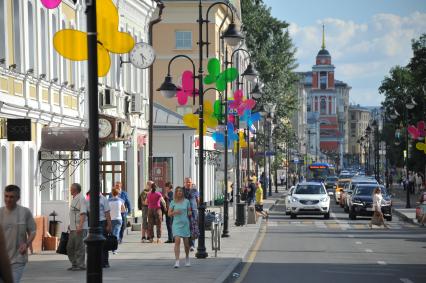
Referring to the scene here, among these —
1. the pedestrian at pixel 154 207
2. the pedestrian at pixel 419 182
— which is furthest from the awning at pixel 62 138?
the pedestrian at pixel 419 182

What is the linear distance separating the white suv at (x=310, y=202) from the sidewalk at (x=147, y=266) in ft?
66.0

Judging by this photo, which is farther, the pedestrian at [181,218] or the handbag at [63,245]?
the pedestrian at [181,218]

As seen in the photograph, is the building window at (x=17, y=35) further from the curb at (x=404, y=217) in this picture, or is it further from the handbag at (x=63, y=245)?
the curb at (x=404, y=217)

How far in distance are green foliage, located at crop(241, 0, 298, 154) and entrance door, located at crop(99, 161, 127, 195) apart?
52.9 m

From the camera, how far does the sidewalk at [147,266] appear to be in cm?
2056

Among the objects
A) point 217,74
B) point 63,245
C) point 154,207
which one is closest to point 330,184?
point 217,74

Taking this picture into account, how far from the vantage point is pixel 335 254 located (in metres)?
28.9

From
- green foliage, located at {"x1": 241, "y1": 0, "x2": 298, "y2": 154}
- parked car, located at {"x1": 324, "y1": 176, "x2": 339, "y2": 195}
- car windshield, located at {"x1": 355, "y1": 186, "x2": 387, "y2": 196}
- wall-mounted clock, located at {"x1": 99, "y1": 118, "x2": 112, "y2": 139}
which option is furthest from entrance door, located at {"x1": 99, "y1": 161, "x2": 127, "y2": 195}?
parked car, located at {"x1": 324, "y1": 176, "x2": 339, "y2": 195}

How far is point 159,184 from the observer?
57219mm

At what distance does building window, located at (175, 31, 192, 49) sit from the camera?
7250 cm

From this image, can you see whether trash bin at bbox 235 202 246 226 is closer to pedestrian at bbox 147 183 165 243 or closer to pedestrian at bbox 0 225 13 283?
pedestrian at bbox 147 183 165 243

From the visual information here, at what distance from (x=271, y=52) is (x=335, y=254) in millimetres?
66107

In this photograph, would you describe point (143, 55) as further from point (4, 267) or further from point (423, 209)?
point (4, 267)

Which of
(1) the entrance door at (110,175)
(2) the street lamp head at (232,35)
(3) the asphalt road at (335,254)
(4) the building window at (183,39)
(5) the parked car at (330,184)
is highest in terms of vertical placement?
(4) the building window at (183,39)
